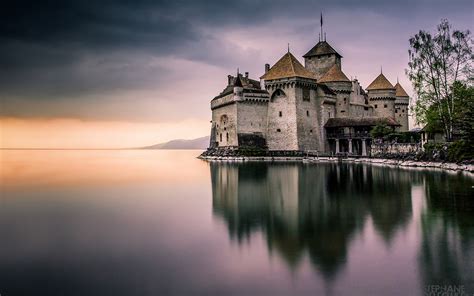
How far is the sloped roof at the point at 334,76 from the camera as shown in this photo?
168ft

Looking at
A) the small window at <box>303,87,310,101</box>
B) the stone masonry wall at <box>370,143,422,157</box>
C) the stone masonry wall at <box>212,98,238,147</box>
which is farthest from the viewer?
the stone masonry wall at <box>212,98,238,147</box>

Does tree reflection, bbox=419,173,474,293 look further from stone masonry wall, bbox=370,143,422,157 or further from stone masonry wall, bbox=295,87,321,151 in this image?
stone masonry wall, bbox=295,87,321,151

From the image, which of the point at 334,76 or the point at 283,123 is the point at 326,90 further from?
the point at 283,123

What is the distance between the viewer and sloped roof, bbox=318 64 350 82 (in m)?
51.1

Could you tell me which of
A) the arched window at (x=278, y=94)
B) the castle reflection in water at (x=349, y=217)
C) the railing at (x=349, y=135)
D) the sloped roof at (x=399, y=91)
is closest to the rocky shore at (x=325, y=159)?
the railing at (x=349, y=135)

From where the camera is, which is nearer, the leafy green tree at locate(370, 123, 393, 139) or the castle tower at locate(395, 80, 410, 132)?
the leafy green tree at locate(370, 123, 393, 139)

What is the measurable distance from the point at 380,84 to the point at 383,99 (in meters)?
1.99

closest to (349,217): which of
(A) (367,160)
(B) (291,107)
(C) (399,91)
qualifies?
(A) (367,160)

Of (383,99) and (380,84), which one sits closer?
(383,99)

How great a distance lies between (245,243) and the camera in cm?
1093

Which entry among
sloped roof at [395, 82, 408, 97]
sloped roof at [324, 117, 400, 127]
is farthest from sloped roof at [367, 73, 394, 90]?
sloped roof at [324, 117, 400, 127]

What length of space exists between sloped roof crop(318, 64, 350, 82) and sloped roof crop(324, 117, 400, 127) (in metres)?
5.12

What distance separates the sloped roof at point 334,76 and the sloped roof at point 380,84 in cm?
510

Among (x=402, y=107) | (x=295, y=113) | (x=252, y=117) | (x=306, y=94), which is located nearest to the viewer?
(x=295, y=113)
